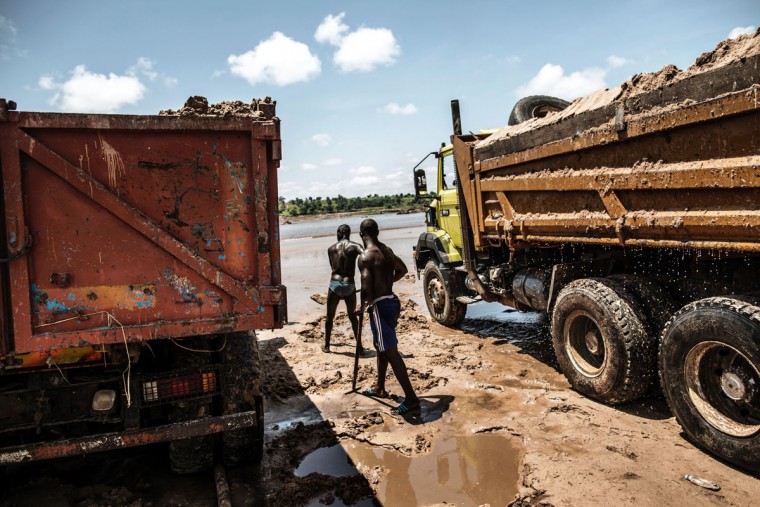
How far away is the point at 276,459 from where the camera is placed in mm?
3959

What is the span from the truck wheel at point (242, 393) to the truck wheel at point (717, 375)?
10.0 feet

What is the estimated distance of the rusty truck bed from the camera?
10.6ft

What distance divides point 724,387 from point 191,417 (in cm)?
367

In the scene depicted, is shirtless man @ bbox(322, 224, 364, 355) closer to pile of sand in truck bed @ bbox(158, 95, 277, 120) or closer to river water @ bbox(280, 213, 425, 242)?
pile of sand in truck bed @ bbox(158, 95, 277, 120)

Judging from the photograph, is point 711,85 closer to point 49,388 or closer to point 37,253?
point 37,253

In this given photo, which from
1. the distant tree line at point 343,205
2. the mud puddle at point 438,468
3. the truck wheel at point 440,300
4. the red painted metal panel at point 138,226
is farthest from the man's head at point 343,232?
the distant tree line at point 343,205

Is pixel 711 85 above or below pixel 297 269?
above

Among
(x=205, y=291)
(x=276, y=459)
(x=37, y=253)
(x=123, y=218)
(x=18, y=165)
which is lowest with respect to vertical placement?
(x=276, y=459)

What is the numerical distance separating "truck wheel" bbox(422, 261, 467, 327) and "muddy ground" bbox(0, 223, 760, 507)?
2125 mm

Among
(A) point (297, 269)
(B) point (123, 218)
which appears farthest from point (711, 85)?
(A) point (297, 269)

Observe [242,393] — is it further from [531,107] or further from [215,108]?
[531,107]

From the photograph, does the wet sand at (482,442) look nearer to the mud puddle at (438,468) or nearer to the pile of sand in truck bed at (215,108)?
the mud puddle at (438,468)

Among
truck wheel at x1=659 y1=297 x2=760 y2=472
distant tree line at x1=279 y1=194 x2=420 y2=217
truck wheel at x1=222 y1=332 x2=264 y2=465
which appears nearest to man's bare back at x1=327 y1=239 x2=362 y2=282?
truck wheel at x1=222 y1=332 x2=264 y2=465

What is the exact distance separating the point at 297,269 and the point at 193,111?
14.0 metres
